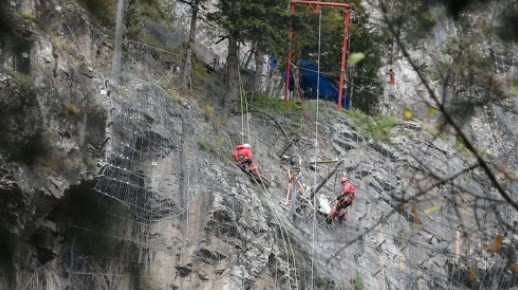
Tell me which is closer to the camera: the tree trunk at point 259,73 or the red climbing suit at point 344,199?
the red climbing suit at point 344,199

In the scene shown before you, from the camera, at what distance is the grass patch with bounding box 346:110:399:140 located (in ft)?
60.5

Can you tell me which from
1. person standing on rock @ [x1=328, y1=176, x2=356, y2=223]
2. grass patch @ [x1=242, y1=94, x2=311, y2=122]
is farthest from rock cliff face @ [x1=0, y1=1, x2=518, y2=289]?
grass patch @ [x1=242, y1=94, x2=311, y2=122]

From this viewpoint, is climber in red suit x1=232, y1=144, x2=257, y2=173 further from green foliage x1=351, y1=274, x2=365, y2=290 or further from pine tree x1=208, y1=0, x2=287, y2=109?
pine tree x1=208, y1=0, x2=287, y2=109

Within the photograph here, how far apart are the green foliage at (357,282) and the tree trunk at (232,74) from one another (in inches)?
193

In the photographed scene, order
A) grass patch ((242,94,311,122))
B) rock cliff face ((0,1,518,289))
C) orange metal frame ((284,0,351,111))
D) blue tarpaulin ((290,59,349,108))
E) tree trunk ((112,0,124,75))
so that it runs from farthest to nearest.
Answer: blue tarpaulin ((290,59,349,108)) < orange metal frame ((284,0,351,111)) < grass patch ((242,94,311,122)) < tree trunk ((112,0,124,75)) < rock cliff face ((0,1,518,289))

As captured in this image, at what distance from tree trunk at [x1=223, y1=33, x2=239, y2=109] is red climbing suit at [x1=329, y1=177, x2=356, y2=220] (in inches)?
137

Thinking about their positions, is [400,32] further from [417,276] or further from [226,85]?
[226,85]

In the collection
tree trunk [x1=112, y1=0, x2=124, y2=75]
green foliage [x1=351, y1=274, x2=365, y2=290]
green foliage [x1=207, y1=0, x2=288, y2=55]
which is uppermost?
green foliage [x1=207, y1=0, x2=288, y2=55]

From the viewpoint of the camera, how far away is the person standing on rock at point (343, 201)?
601 inches

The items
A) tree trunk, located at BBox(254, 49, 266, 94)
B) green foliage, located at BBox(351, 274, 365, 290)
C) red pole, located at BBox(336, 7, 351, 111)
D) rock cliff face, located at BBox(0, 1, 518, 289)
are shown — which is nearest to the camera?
rock cliff face, located at BBox(0, 1, 518, 289)

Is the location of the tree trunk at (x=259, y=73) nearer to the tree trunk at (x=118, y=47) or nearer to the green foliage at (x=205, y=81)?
→ the green foliage at (x=205, y=81)

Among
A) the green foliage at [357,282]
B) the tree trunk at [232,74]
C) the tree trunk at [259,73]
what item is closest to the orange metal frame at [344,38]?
the tree trunk at [259,73]

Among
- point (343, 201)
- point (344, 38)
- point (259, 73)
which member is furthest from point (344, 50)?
point (343, 201)

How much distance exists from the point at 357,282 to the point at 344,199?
4.75 feet
